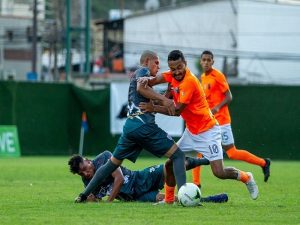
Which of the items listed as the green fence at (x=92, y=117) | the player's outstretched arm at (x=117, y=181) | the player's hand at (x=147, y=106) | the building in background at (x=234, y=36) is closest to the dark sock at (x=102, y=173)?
the player's outstretched arm at (x=117, y=181)

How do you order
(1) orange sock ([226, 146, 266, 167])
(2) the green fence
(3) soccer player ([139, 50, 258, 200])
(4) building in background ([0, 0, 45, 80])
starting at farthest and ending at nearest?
(4) building in background ([0, 0, 45, 80]), (2) the green fence, (1) orange sock ([226, 146, 266, 167]), (3) soccer player ([139, 50, 258, 200])

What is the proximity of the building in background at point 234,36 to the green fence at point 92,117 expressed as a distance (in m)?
19.3

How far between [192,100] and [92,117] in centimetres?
1828

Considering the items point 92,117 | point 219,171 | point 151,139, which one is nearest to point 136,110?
point 151,139

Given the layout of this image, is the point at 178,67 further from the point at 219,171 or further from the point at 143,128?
the point at 219,171

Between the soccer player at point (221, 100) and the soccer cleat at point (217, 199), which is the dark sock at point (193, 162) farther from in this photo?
the soccer player at point (221, 100)

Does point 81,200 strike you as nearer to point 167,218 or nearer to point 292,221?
point 167,218

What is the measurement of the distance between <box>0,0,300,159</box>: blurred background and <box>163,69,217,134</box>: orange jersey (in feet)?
49.2

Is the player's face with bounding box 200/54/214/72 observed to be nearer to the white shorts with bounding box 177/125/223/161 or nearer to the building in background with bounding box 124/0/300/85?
the white shorts with bounding box 177/125/223/161

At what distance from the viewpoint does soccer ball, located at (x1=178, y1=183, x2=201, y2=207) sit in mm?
12078

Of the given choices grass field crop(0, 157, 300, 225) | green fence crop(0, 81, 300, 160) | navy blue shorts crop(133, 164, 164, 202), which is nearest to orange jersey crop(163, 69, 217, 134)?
navy blue shorts crop(133, 164, 164, 202)

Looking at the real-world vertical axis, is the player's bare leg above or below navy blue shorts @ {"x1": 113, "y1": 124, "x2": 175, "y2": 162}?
below

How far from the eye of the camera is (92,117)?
1208 inches

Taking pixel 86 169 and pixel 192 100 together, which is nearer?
pixel 192 100
